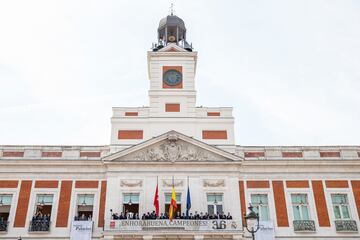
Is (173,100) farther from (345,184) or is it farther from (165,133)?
(345,184)

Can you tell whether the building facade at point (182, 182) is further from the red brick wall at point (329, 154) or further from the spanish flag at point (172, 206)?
the spanish flag at point (172, 206)

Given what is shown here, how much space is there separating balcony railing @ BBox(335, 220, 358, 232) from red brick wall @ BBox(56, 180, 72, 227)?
17137mm

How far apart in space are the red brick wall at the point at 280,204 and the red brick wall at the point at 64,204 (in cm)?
1348

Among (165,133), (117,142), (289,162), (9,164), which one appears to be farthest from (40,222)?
(289,162)

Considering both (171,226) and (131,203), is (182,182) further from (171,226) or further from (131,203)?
(131,203)

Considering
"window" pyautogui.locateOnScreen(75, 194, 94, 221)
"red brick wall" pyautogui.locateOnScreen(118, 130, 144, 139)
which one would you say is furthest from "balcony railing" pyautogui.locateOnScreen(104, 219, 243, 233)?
"red brick wall" pyautogui.locateOnScreen(118, 130, 144, 139)

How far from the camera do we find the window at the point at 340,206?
1003 inches

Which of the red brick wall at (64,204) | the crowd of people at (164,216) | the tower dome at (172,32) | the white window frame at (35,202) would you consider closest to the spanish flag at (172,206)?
the crowd of people at (164,216)

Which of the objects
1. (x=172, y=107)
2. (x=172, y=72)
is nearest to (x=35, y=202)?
(x=172, y=107)

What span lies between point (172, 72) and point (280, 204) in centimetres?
1267

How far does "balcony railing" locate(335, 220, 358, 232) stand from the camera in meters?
24.7

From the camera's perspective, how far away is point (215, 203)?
83.5ft

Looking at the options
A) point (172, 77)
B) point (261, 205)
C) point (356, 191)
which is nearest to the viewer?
point (261, 205)

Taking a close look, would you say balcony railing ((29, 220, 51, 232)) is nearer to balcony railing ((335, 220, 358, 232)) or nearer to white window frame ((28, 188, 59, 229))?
white window frame ((28, 188, 59, 229))
